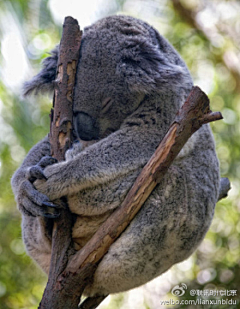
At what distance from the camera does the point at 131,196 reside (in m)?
2.61

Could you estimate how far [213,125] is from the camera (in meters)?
6.61

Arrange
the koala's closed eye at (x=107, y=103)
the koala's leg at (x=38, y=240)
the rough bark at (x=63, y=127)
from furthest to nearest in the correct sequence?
the koala's closed eye at (x=107, y=103) → the koala's leg at (x=38, y=240) → the rough bark at (x=63, y=127)

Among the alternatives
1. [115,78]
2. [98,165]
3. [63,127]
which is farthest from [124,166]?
[115,78]

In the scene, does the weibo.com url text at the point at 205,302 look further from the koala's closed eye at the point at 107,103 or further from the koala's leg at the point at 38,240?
the koala's closed eye at the point at 107,103

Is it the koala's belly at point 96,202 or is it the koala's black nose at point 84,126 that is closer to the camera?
the koala's belly at point 96,202

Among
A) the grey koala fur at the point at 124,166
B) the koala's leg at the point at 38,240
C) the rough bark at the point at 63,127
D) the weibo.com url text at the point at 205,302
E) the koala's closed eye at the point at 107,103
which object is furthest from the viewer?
the weibo.com url text at the point at 205,302

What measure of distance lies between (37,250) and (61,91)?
1321mm

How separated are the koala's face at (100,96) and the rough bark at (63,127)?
12 centimetres

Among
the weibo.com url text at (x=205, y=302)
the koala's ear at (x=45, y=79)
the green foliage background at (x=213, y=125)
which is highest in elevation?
the koala's ear at (x=45, y=79)

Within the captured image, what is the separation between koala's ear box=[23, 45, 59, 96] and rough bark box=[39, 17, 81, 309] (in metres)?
0.38

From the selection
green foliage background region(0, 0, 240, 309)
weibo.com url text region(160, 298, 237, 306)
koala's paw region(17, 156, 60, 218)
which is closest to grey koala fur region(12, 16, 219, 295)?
koala's paw region(17, 156, 60, 218)

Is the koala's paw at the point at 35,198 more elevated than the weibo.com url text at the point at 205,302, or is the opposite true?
the koala's paw at the point at 35,198

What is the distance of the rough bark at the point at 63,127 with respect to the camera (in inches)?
104

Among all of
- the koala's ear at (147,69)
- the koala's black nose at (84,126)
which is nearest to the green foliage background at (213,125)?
the koala's black nose at (84,126)
